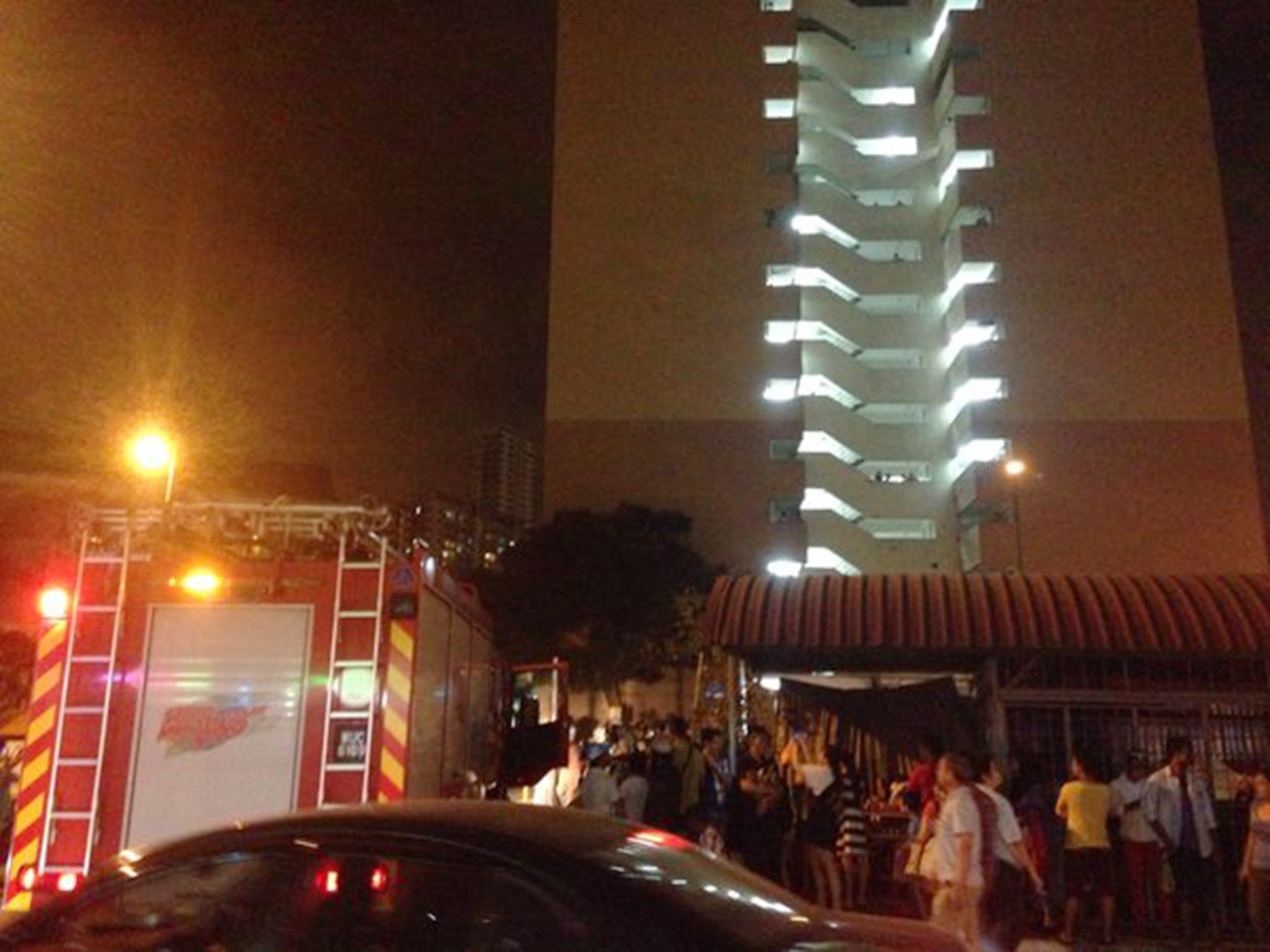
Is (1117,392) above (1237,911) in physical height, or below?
above

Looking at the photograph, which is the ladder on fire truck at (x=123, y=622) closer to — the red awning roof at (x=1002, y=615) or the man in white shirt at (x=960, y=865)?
the man in white shirt at (x=960, y=865)

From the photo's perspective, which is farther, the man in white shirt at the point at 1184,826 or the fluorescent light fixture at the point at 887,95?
the fluorescent light fixture at the point at 887,95

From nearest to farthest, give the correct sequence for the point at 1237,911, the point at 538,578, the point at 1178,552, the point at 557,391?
the point at 1237,911 → the point at 538,578 → the point at 1178,552 → the point at 557,391

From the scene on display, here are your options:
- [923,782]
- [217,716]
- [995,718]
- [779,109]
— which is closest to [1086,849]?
[923,782]

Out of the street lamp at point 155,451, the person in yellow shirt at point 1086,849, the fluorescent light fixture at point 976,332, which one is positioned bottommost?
the person in yellow shirt at point 1086,849

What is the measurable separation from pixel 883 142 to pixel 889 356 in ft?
37.7

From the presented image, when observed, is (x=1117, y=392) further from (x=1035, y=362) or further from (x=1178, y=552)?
(x=1178, y=552)

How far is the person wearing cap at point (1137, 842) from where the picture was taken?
11.1 meters

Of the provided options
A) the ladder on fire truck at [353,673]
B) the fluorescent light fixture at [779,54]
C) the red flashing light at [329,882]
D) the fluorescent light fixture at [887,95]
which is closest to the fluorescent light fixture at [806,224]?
the fluorescent light fixture at [887,95]

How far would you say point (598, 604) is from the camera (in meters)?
42.3

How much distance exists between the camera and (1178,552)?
4797 cm

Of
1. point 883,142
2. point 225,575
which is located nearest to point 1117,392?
point 883,142

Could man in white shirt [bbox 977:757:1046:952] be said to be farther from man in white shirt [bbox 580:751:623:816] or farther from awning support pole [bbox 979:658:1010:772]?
awning support pole [bbox 979:658:1010:772]

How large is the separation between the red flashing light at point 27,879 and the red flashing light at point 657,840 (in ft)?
14.3
